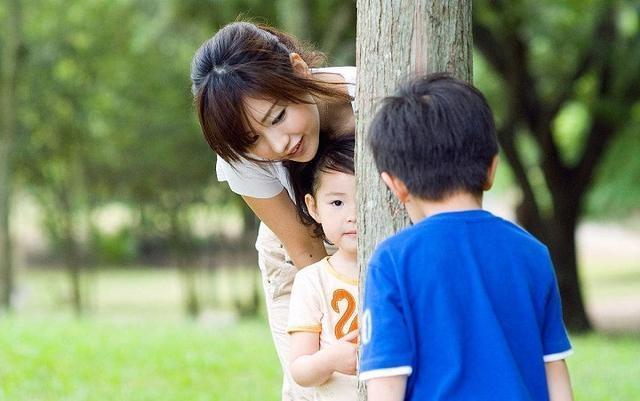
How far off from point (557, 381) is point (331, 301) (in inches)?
30.8

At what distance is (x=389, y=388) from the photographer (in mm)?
1997

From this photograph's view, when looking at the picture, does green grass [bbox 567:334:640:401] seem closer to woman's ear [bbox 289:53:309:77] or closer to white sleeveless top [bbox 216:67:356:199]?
white sleeveless top [bbox 216:67:356:199]

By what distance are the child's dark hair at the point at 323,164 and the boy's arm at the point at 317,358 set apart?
45 centimetres

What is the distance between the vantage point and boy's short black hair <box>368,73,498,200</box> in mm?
1997

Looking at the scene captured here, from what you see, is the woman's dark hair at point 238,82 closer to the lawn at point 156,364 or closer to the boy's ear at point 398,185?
the boy's ear at point 398,185

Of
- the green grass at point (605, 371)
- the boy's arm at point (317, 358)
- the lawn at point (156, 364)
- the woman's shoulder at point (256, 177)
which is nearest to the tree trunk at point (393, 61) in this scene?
the boy's arm at point (317, 358)

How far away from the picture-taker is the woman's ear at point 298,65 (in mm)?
2871

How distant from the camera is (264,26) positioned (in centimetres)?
313

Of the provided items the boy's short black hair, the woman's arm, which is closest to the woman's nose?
the woman's arm

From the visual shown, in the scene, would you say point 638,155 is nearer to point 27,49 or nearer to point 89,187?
point 27,49

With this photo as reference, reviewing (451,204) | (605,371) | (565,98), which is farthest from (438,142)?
(565,98)

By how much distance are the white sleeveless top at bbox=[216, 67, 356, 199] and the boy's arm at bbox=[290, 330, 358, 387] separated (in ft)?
1.97

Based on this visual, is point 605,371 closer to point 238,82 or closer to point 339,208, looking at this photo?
point 339,208

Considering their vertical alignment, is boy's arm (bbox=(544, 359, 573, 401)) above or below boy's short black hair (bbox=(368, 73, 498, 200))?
below
